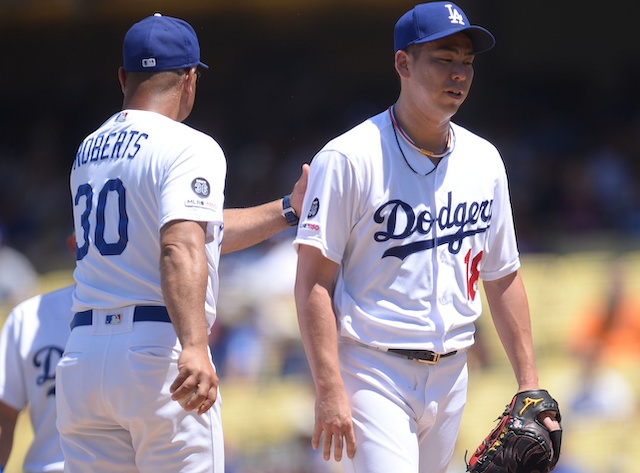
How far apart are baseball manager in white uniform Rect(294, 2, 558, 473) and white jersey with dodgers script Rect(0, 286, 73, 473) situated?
1.24 m

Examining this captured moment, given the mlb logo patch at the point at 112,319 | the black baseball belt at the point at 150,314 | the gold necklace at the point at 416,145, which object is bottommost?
the mlb logo patch at the point at 112,319

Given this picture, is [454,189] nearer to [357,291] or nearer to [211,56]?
[357,291]

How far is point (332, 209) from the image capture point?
3236mm

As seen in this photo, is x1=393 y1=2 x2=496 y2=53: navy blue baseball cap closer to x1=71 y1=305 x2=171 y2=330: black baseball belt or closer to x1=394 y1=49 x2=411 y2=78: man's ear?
x1=394 y1=49 x2=411 y2=78: man's ear

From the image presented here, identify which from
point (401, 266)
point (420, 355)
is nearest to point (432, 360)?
point (420, 355)

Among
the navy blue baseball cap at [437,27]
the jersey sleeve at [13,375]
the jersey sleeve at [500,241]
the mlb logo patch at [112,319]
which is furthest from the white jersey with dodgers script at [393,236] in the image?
the jersey sleeve at [13,375]

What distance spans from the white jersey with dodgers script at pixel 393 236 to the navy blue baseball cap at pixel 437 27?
29 centimetres

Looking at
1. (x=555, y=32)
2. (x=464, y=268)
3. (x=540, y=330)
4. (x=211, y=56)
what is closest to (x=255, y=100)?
(x=211, y=56)

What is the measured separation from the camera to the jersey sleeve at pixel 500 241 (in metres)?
3.52

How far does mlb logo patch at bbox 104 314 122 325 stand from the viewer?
3.07 meters

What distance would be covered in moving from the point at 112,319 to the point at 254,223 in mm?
887

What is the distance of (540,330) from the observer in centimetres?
783

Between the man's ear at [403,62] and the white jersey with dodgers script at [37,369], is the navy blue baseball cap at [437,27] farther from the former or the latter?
the white jersey with dodgers script at [37,369]

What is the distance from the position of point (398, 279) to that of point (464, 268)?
238mm
